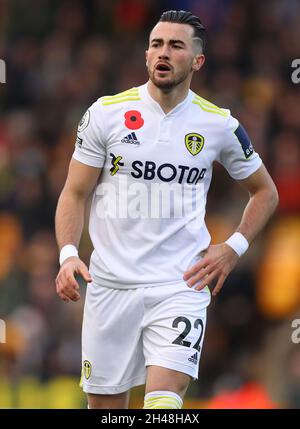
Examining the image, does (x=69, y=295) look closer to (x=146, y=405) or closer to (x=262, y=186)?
(x=146, y=405)

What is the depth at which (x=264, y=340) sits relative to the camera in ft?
38.1

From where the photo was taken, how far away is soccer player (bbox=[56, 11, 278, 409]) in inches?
272

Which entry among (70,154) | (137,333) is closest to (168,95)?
(137,333)

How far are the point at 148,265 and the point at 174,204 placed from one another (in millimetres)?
387

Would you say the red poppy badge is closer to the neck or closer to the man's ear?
the neck

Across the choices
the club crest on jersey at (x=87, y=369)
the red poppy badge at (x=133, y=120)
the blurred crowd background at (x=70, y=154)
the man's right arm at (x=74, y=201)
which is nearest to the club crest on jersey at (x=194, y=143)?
the red poppy badge at (x=133, y=120)

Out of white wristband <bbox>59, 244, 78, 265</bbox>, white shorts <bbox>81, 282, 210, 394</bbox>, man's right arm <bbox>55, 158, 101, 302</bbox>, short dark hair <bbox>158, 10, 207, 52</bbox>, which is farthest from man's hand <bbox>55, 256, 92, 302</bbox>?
short dark hair <bbox>158, 10, 207, 52</bbox>

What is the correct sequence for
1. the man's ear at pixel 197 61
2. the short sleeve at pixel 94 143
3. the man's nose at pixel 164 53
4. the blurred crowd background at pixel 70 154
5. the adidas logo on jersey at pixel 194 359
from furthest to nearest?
1. the blurred crowd background at pixel 70 154
2. the man's ear at pixel 197 61
3. the short sleeve at pixel 94 143
4. the man's nose at pixel 164 53
5. the adidas logo on jersey at pixel 194 359

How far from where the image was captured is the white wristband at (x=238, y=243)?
716 centimetres

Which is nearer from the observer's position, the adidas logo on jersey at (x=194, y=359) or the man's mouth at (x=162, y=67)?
the adidas logo on jersey at (x=194, y=359)

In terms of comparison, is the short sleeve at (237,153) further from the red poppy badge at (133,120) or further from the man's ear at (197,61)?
the red poppy badge at (133,120)

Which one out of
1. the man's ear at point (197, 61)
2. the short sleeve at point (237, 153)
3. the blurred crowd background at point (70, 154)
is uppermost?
the man's ear at point (197, 61)

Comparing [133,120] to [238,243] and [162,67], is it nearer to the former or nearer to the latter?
[162,67]

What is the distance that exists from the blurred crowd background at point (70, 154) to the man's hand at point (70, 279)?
12.5 ft
